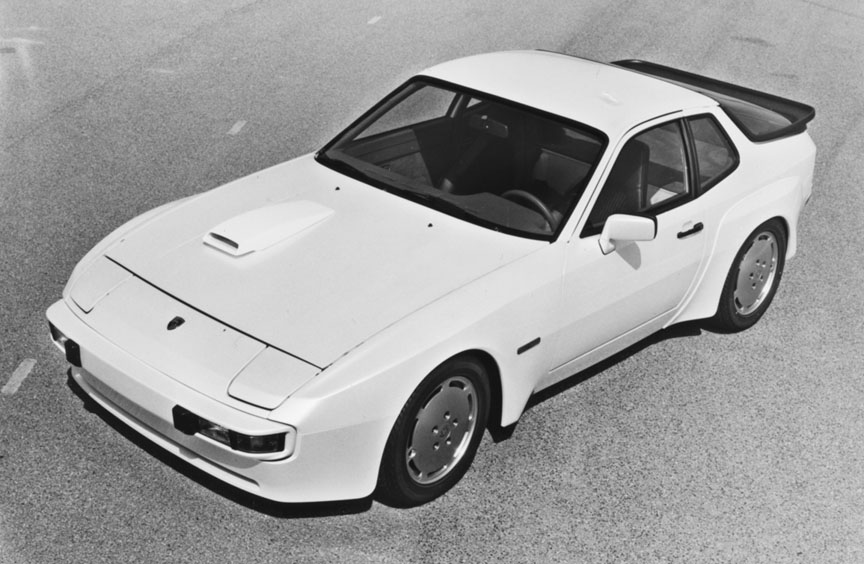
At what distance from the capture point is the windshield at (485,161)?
16.7ft

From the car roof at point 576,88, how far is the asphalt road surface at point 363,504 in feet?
4.52

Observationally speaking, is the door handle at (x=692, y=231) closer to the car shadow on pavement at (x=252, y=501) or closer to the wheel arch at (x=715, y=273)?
the wheel arch at (x=715, y=273)

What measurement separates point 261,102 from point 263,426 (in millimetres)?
6090

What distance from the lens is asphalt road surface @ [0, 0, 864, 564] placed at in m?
4.45

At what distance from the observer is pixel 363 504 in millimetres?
4586

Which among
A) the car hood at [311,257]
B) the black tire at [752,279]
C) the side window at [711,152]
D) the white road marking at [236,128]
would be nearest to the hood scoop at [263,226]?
the car hood at [311,257]

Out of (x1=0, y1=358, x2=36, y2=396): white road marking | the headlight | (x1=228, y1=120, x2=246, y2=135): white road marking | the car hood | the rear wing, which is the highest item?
the rear wing

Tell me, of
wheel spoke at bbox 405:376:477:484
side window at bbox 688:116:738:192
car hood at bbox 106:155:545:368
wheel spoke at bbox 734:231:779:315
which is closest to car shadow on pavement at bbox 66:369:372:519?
wheel spoke at bbox 405:376:477:484

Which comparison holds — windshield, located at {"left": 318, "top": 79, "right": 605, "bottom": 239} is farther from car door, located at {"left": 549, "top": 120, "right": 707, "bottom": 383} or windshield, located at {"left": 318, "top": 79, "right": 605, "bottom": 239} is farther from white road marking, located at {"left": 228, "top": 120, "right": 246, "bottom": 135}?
white road marking, located at {"left": 228, "top": 120, "right": 246, "bottom": 135}

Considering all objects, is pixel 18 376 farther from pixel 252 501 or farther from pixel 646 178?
pixel 646 178

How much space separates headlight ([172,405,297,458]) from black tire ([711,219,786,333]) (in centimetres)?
303

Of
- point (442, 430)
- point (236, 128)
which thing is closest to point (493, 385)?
point (442, 430)

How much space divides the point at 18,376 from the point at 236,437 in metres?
1.87

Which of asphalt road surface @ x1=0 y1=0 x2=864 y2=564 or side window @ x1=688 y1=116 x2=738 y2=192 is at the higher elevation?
side window @ x1=688 y1=116 x2=738 y2=192
